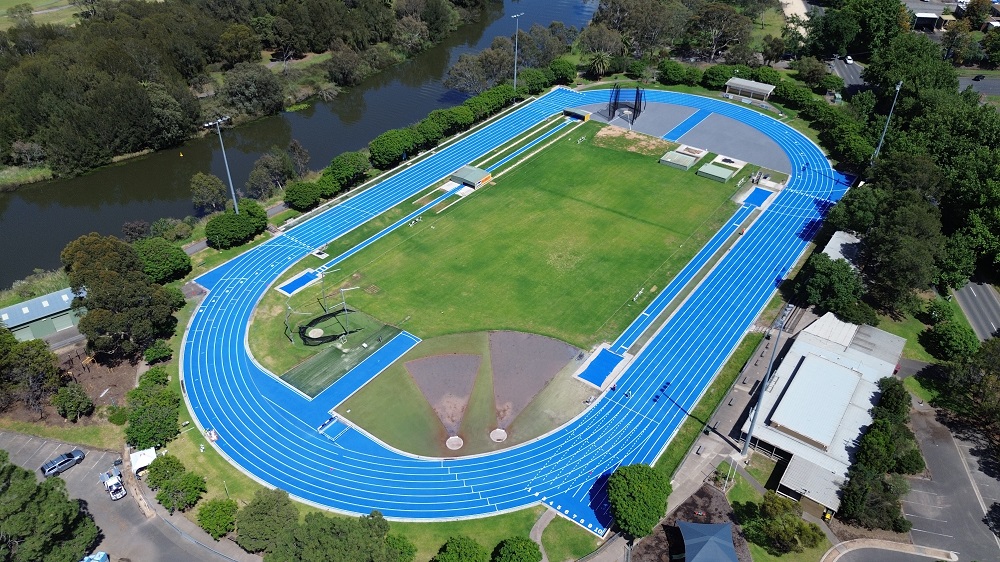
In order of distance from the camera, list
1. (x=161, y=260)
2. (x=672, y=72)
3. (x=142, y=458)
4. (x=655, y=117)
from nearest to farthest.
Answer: (x=142, y=458) < (x=161, y=260) < (x=655, y=117) < (x=672, y=72)

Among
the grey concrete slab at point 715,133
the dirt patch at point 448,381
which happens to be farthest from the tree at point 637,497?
the grey concrete slab at point 715,133

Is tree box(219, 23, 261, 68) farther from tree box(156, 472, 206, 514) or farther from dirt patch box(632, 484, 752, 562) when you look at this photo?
dirt patch box(632, 484, 752, 562)

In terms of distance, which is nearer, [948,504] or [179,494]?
[179,494]

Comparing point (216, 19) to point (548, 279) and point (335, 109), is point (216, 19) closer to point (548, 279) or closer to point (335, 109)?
point (335, 109)

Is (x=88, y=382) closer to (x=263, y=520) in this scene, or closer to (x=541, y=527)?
(x=263, y=520)

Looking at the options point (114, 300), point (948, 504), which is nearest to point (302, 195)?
point (114, 300)

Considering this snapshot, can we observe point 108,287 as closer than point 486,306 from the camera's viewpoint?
Yes

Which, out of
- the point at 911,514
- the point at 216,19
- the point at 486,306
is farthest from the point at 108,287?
the point at 216,19
